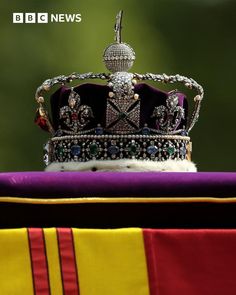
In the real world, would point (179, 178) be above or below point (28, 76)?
below

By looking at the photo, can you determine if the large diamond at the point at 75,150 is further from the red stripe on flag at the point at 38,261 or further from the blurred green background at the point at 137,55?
the blurred green background at the point at 137,55

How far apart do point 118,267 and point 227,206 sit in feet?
0.43

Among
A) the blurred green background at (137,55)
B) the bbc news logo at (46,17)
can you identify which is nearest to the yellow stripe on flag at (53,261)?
the blurred green background at (137,55)

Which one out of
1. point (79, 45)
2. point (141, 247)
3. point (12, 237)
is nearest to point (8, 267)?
point (12, 237)

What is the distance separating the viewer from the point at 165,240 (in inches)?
30.1

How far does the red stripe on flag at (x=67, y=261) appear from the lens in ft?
2.47

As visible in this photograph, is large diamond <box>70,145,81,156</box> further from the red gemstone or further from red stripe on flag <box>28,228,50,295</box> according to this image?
red stripe on flag <box>28,228,50,295</box>

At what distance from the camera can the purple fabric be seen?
774 millimetres

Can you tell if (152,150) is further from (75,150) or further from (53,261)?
(53,261)

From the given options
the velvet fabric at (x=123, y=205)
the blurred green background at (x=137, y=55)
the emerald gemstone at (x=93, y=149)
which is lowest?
the velvet fabric at (x=123, y=205)

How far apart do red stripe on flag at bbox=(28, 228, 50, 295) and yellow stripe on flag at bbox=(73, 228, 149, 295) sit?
34mm

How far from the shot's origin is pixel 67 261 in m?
0.76

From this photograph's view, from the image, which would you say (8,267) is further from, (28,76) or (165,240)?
(28,76)

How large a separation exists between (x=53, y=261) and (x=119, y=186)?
4.1 inches
